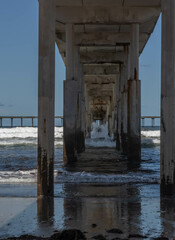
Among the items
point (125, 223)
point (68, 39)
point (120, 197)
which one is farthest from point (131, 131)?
point (125, 223)

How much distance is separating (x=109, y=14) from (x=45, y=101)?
8.03 m

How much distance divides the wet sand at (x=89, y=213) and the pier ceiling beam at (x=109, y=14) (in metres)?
7.88

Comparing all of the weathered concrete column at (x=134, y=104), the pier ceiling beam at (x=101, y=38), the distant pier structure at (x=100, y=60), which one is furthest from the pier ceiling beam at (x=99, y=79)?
the weathered concrete column at (x=134, y=104)

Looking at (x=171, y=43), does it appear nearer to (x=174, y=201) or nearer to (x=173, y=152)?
(x=173, y=152)

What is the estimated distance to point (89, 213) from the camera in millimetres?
4656

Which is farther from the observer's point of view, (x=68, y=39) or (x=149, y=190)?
(x=68, y=39)

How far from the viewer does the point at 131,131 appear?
12.5 metres

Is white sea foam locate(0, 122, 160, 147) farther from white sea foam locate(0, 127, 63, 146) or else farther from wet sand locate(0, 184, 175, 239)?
wet sand locate(0, 184, 175, 239)

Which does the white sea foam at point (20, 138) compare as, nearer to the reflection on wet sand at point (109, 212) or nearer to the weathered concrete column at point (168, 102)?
the reflection on wet sand at point (109, 212)

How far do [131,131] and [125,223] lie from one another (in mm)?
8414

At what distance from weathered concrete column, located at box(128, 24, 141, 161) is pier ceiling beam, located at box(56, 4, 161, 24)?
1.50ft

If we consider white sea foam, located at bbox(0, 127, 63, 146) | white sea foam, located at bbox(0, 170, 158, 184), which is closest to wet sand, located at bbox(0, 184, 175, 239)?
white sea foam, located at bbox(0, 170, 158, 184)

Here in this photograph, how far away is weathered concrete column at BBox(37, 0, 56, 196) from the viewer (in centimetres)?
561

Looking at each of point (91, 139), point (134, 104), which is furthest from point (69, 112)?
point (91, 139)
